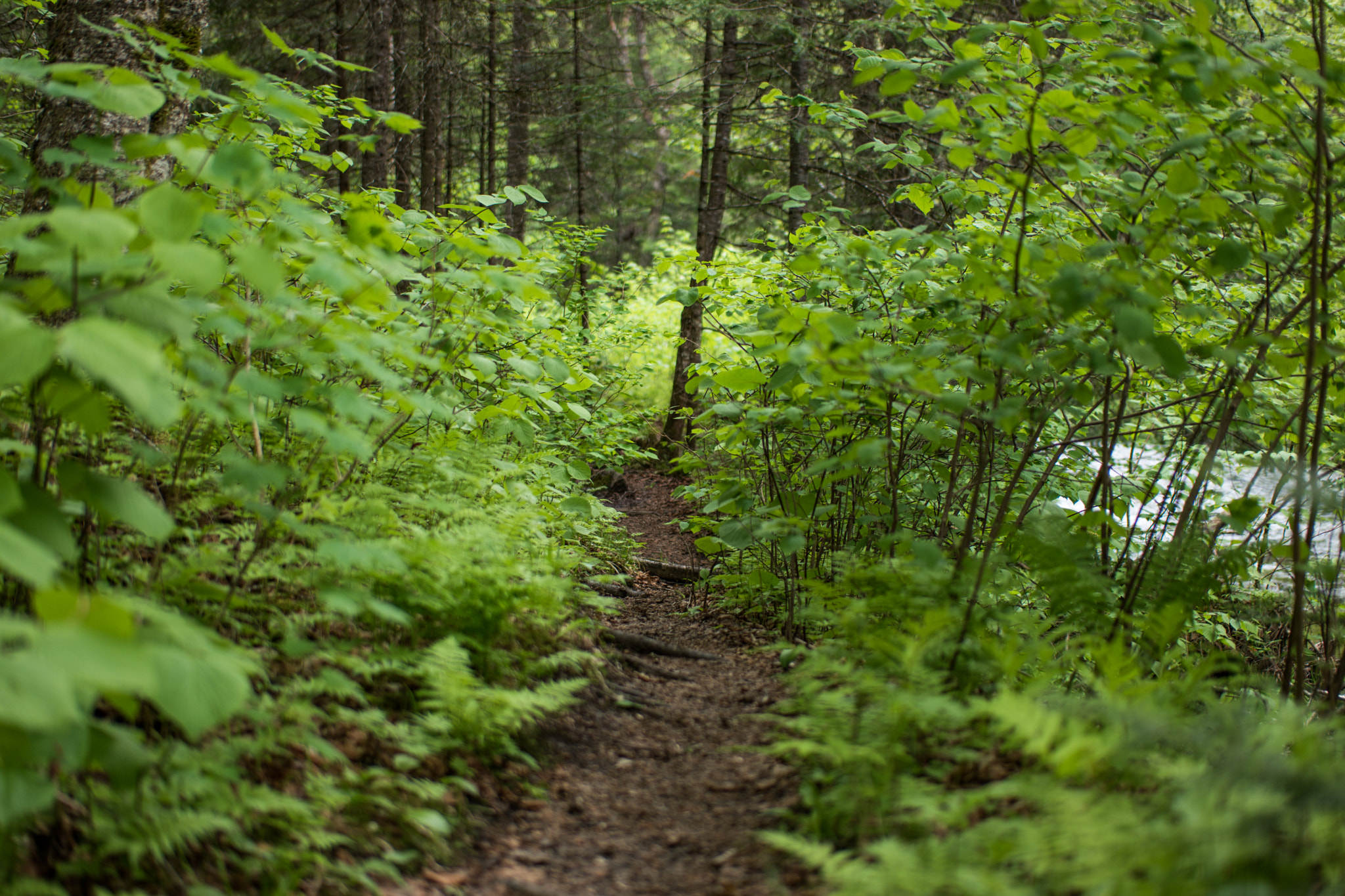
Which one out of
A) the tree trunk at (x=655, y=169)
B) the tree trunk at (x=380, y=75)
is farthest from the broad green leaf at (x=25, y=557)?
the tree trunk at (x=655, y=169)

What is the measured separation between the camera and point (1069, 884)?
5.64 ft

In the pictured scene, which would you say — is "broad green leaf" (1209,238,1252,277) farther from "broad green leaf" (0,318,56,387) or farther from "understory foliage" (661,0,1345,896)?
"broad green leaf" (0,318,56,387)

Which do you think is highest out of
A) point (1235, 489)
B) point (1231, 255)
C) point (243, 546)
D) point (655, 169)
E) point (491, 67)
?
point (655, 169)

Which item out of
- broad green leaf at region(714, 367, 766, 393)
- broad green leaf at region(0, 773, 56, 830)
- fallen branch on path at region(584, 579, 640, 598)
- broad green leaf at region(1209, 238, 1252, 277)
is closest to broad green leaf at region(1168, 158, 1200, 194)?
broad green leaf at region(1209, 238, 1252, 277)

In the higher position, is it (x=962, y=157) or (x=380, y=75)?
(x=380, y=75)

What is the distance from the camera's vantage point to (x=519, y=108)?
13.8 metres

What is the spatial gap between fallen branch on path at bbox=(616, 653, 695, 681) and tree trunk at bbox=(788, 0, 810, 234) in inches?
256

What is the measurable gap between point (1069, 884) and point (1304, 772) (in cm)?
55

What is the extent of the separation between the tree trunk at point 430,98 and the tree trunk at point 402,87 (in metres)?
0.25

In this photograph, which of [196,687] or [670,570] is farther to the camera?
[670,570]

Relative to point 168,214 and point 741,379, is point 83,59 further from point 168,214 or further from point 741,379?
point 741,379

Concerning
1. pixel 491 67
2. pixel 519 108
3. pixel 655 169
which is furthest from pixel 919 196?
pixel 655 169

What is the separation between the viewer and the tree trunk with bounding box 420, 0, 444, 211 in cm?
1084

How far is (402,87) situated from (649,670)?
1136 cm
